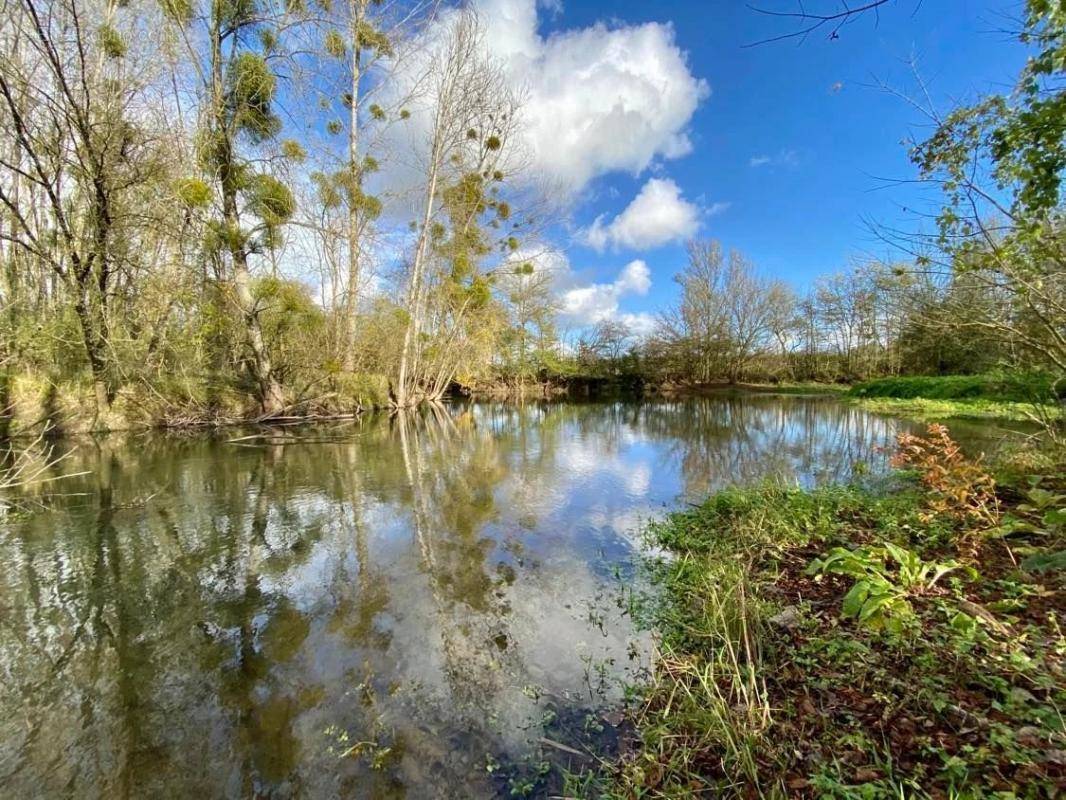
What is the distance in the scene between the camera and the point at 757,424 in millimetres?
14602

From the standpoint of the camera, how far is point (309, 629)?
315cm

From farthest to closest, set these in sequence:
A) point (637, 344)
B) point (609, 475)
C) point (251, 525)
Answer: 1. point (637, 344)
2. point (609, 475)
3. point (251, 525)

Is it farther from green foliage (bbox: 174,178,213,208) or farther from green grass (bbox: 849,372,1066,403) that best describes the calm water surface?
green grass (bbox: 849,372,1066,403)

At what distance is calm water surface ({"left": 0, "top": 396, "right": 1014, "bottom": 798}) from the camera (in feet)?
6.79

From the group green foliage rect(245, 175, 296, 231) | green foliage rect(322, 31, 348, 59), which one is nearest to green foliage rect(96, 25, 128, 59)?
green foliage rect(245, 175, 296, 231)

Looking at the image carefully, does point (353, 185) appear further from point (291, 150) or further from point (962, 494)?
point (962, 494)

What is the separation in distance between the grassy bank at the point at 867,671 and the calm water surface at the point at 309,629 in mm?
471

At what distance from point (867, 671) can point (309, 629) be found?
3.30 m

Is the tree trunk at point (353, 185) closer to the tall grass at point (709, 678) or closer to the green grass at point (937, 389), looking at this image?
the tall grass at point (709, 678)

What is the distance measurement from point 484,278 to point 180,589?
15.3 m

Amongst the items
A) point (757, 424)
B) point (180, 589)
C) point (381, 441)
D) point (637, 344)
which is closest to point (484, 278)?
point (381, 441)

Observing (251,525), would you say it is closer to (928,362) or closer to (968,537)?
(968,537)

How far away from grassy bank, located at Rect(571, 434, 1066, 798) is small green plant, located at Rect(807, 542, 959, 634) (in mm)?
12

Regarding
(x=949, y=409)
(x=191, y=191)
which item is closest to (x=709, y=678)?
(x=191, y=191)
